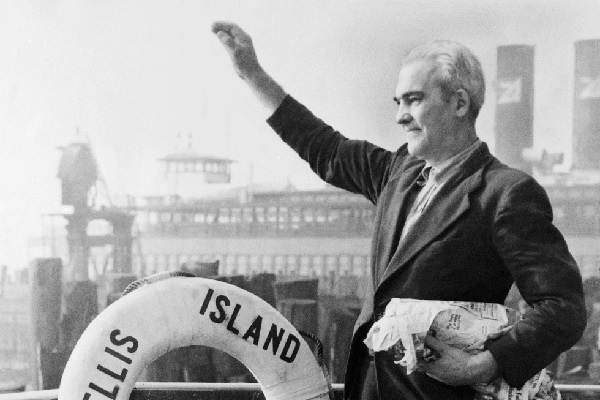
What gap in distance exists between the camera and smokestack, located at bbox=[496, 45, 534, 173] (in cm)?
259

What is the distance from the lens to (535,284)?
1096mm

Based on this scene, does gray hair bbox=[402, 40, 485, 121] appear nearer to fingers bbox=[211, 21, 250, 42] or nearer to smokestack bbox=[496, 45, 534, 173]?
fingers bbox=[211, 21, 250, 42]

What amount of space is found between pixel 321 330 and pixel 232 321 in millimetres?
1145

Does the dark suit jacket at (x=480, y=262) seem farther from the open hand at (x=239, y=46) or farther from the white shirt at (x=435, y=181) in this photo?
the open hand at (x=239, y=46)

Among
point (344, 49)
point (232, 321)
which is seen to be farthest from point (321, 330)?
point (232, 321)

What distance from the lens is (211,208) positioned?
2.63 meters

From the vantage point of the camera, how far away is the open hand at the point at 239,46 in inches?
57.4

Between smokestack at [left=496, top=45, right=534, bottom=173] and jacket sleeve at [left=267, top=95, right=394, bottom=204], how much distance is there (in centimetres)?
127

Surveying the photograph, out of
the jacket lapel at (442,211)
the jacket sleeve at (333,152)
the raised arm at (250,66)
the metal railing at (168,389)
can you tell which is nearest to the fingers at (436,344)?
the jacket lapel at (442,211)

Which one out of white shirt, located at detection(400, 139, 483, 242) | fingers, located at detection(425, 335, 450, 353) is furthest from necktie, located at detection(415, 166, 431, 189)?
fingers, located at detection(425, 335, 450, 353)

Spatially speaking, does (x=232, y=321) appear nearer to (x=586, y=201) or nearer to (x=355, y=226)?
(x=355, y=226)

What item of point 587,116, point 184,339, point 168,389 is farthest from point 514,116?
point 184,339

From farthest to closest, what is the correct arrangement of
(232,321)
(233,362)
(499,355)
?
(233,362), (232,321), (499,355)

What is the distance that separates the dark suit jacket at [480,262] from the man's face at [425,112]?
0.19 ft
